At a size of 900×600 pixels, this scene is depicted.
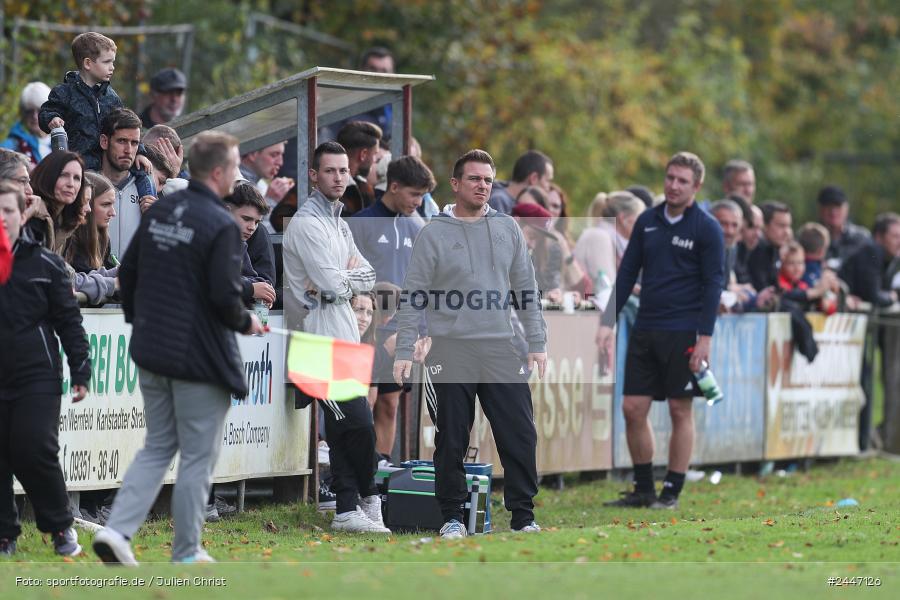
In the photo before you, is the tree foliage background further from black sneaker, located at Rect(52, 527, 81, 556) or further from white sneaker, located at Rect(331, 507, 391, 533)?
black sneaker, located at Rect(52, 527, 81, 556)

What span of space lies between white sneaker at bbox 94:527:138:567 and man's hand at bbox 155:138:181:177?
3.91 m

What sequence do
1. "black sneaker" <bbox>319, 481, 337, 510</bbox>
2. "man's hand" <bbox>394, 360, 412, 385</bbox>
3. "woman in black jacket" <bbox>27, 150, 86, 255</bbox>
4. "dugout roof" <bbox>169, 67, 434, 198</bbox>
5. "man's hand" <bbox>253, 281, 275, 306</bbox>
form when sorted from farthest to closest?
1. "dugout roof" <bbox>169, 67, 434, 198</bbox>
2. "black sneaker" <bbox>319, 481, 337, 510</bbox>
3. "man's hand" <bbox>253, 281, 275, 306</bbox>
4. "man's hand" <bbox>394, 360, 412, 385</bbox>
5. "woman in black jacket" <bbox>27, 150, 86, 255</bbox>

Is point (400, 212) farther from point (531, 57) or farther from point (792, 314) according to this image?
point (531, 57)

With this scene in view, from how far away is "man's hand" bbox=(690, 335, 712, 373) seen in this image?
12922mm

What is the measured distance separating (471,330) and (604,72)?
1891 centimetres

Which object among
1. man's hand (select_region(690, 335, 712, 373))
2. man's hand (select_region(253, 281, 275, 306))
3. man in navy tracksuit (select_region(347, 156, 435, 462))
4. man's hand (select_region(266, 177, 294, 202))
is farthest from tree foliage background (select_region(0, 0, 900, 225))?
man's hand (select_region(690, 335, 712, 373))

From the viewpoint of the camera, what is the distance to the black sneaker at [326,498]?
12094 millimetres

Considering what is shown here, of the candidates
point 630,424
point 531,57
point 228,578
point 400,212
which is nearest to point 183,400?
point 228,578

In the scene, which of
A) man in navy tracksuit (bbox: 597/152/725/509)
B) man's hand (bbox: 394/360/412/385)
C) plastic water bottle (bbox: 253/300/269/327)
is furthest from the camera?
man in navy tracksuit (bbox: 597/152/725/509)

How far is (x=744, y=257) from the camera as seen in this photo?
55.6 ft

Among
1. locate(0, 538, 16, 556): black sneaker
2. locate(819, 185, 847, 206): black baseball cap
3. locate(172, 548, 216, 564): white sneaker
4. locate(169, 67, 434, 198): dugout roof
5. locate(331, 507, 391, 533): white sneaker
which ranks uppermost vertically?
locate(169, 67, 434, 198): dugout roof

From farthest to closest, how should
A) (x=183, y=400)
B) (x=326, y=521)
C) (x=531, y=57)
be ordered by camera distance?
(x=531, y=57) → (x=326, y=521) → (x=183, y=400)

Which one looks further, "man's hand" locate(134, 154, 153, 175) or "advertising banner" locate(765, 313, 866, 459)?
"advertising banner" locate(765, 313, 866, 459)

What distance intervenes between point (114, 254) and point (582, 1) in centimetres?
2354
